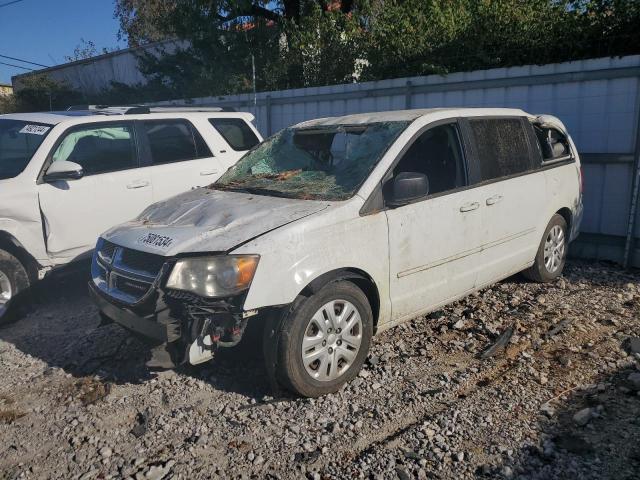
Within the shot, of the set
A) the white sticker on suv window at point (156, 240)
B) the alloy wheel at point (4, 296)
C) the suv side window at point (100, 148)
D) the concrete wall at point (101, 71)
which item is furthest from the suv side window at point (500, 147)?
the concrete wall at point (101, 71)

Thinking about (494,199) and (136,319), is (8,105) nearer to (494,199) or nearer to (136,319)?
(136,319)

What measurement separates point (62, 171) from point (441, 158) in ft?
11.1

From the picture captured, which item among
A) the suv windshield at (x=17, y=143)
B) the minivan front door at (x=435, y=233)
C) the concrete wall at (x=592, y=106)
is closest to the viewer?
the minivan front door at (x=435, y=233)

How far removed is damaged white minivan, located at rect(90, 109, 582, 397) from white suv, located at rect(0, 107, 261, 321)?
1.38 metres

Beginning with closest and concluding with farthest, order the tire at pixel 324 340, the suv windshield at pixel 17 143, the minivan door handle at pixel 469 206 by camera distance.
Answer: the tire at pixel 324 340 → the minivan door handle at pixel 469 206 → the suv windshield at pixel 17 143

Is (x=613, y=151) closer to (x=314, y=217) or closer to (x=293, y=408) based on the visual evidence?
(x=314, y=217)

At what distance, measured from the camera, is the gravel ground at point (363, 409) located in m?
2.99

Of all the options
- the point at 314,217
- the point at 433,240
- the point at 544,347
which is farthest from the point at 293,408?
the point at 544,347

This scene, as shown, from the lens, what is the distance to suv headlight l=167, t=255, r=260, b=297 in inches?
129

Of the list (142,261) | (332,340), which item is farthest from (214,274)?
(332,340)

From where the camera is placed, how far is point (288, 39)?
13141mm

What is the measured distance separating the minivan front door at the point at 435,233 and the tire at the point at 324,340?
37 centimetres

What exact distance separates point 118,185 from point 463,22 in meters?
6.37

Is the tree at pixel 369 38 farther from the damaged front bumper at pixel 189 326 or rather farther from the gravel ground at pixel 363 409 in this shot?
the damaged front bumper at pixel 189 326
